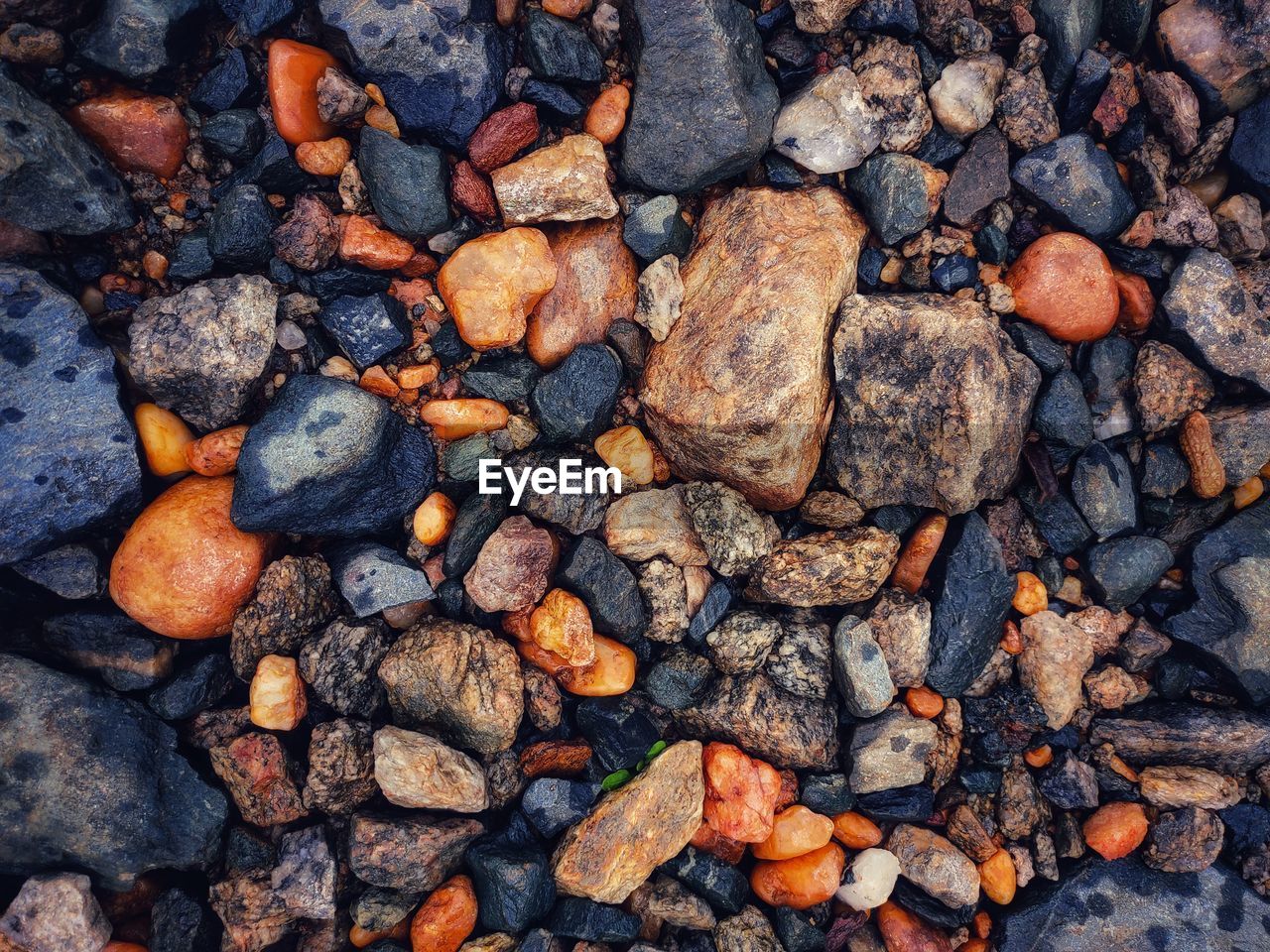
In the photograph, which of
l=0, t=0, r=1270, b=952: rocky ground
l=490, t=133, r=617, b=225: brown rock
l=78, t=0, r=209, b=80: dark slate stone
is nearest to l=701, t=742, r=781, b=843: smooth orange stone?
l=0, t=0, r=1270, b=952: rocky ground

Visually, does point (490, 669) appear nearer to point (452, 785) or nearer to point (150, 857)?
point (452, 785)

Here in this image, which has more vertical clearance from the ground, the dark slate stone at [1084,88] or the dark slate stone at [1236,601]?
the dark slate stone at [1084,88]

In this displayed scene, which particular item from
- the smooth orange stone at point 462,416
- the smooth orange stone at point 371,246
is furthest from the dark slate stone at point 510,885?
the smooth orange stone at point 371,246

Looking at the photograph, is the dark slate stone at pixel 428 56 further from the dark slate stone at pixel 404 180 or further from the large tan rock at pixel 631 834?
the large tan rock at pixel 631 834

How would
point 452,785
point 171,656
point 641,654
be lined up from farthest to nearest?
point 641,654 < point 171,656 < point 452,785

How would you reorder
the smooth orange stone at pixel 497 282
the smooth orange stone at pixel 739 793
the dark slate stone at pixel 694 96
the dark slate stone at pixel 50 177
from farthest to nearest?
the smooth orange stone at pixel 739 793, the smooth orange stone at pixel 497 282, the dark slate stone at pixel 694 96, the dark slate stone at pixel 50 177

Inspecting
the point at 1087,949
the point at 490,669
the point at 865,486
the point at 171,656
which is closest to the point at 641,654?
the point at 490,669

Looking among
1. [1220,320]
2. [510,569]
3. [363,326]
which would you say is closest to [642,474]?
[510,569]
